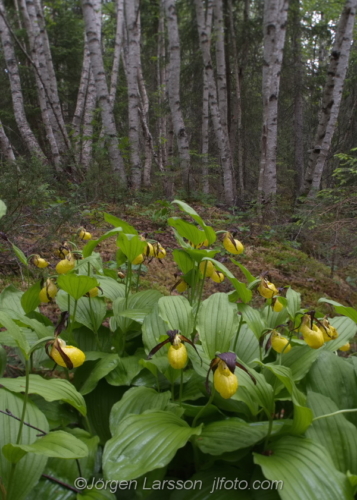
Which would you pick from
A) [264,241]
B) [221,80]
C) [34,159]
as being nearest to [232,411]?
[264,241]

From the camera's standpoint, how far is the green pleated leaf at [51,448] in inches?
42.8

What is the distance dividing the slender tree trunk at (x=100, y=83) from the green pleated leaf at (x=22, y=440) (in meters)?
6.32

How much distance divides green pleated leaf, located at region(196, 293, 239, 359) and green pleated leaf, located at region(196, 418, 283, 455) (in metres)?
0.32

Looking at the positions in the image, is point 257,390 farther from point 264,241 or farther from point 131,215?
point 131,215

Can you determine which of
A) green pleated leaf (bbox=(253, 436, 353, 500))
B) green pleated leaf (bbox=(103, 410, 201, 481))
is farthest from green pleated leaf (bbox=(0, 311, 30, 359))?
green pleated leaf (bbox=(253, 436, 353, 500))

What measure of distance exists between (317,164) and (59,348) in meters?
6.18

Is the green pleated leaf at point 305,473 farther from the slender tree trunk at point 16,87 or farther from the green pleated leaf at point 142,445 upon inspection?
the slender tree trunk at point 16,87

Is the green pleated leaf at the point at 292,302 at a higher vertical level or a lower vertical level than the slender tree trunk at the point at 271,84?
lower

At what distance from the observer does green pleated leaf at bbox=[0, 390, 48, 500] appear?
1.20 meters

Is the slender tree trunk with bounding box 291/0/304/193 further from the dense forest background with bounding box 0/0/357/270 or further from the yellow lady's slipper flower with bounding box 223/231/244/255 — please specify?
the yellow lady's slipper flower with bounding box 223/231/244/255

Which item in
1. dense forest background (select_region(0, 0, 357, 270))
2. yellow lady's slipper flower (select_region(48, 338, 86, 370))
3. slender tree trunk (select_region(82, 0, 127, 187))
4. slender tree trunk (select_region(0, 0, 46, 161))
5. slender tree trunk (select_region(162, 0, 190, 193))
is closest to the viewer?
yellow lady's slipper flower (select_region(48, 338, 86, 370))

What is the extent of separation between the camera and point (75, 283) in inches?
70.2

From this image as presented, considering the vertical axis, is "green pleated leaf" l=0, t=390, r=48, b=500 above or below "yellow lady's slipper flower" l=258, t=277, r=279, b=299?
below

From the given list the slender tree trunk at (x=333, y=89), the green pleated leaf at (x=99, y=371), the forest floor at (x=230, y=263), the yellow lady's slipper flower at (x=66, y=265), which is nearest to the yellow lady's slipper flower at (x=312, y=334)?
the green pleated leaf at (x=99, y=371)
